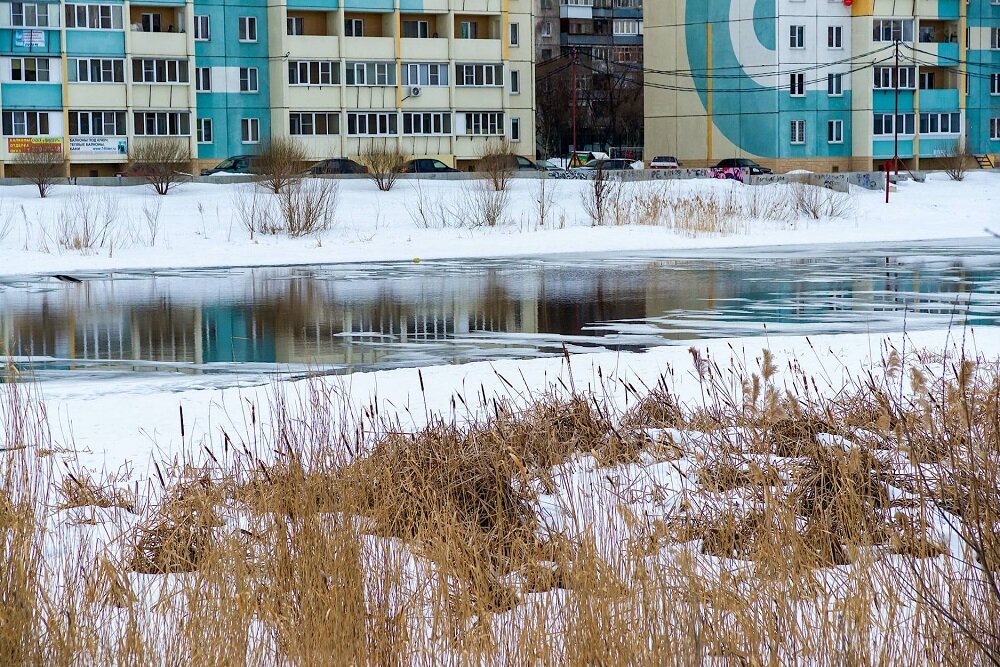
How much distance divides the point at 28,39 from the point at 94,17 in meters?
3.70

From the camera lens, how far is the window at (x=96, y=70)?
2815 inches

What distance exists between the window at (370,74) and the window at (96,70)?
11.6m

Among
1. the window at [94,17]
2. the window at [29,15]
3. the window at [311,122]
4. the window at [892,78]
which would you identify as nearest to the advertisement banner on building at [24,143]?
the window at [29,15]

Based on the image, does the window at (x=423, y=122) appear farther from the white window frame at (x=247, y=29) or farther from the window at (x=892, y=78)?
the window at (x=892, y=78)

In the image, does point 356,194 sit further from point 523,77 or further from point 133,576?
point 133,576

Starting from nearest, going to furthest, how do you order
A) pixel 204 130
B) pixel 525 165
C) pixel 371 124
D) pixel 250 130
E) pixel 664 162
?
pixel 525 165, pixel 204 130, pixel 250 130, pixel 371 124, pixel 664 162

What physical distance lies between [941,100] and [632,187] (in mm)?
36282

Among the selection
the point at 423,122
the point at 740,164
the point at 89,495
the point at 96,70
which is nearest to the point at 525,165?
the point at 423,122

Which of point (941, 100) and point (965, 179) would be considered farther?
point (941, 100)

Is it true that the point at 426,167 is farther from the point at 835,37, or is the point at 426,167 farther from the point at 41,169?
the point at 835,37

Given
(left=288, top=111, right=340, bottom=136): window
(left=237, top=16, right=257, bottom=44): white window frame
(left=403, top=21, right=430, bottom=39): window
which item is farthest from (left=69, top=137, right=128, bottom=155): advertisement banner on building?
(left=403, top=21, right=430, bottom=39): window

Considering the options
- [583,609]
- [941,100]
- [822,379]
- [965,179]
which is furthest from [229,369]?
[941,100]

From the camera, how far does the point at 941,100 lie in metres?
83.1

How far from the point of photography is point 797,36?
78.8 meters
